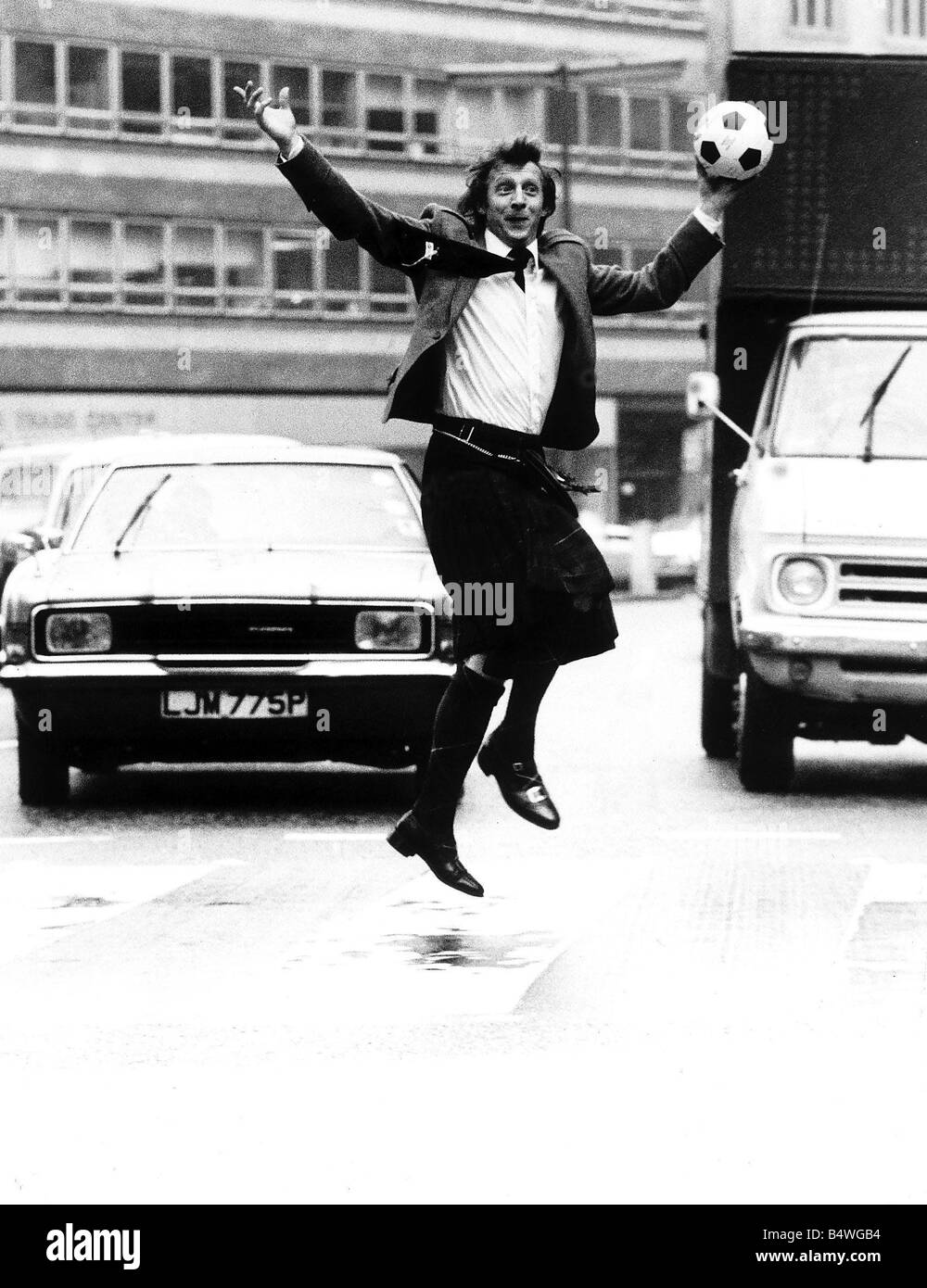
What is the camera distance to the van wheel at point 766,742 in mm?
11469

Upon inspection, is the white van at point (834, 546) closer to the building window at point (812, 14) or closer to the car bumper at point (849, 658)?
the car bumper at point (849, 658)

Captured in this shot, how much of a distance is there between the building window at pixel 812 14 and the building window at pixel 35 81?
119 ft

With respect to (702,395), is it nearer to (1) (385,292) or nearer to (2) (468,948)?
(2) (468,948)

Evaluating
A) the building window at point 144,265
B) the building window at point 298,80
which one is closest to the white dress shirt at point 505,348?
the building window at point 144,265

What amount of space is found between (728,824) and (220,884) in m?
2.54

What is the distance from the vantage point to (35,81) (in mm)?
48375

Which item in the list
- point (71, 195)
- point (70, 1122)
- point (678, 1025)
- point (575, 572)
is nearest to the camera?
point (70, 1122)

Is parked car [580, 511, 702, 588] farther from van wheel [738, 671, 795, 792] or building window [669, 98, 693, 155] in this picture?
van wheel [738, 671, 795, 792]

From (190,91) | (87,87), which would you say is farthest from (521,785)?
(190,91)

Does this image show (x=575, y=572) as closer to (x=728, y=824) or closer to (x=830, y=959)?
(x=830, y=959)

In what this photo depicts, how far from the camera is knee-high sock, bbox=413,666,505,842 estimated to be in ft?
21.6

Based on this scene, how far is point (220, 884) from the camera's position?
8.48 meters

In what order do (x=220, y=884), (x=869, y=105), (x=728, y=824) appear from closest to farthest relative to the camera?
(x=220, y=884) → (x=728, y=824) → (x=869, y=105)
